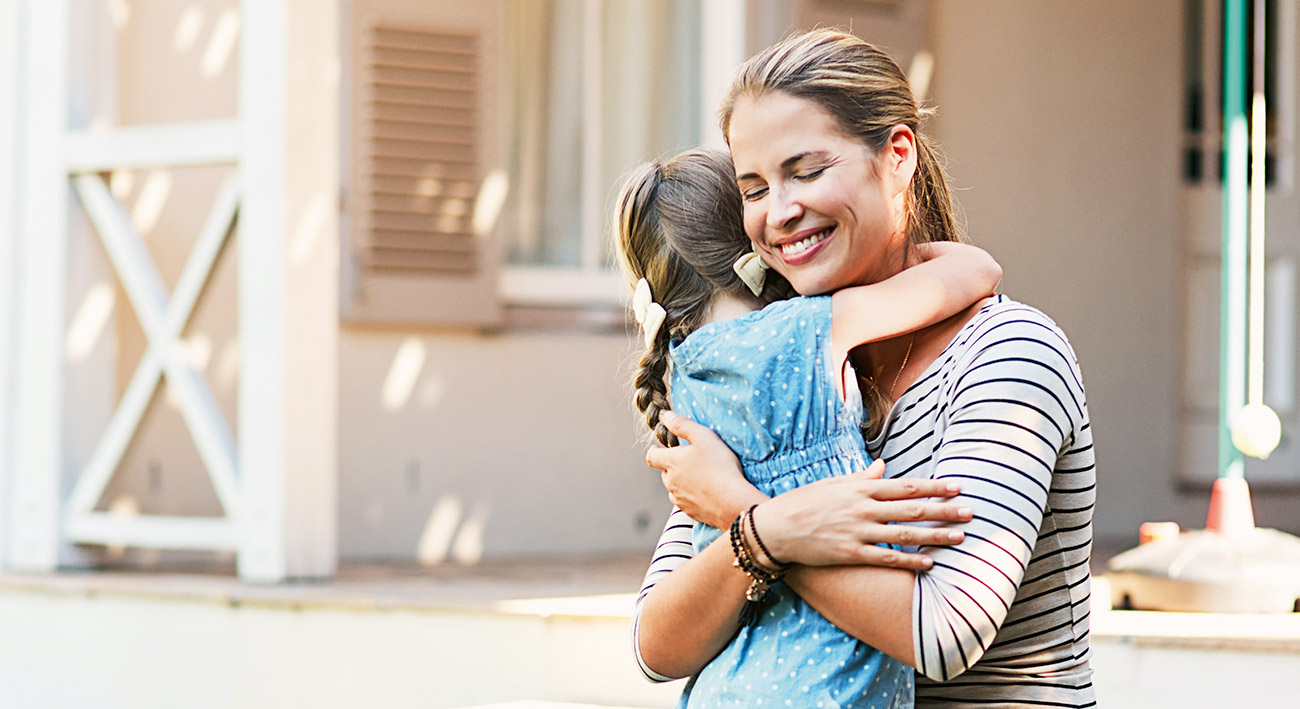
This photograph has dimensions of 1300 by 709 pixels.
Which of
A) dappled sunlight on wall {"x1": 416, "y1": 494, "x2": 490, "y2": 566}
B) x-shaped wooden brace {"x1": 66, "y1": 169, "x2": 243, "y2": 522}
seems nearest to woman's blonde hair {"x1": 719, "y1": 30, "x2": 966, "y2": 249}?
x-shaped wooden brace {"x1": 66, "y1": 169, "x2": 243, "y2": 522}

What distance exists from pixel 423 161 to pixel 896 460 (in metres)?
3.74

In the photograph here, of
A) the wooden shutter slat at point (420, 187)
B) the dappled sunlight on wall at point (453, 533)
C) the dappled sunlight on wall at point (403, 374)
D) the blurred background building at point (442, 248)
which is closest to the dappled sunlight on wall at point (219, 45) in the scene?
the blurred background building at point (442, 248)

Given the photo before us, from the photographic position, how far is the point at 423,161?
16.2 ft

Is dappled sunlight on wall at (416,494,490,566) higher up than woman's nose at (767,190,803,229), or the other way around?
woman's nose at (767,190,803,229)

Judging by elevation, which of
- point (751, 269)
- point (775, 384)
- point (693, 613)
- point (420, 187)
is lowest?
point (693, 613)

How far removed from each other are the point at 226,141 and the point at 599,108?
1.77m

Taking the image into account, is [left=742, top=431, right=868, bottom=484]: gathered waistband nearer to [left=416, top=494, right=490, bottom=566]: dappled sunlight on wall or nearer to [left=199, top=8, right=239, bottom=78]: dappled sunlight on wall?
[left=416, top=494, right=490, bottom=566]: dappled sunlight on wall

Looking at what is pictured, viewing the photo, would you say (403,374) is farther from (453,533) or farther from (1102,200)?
(1102,200)

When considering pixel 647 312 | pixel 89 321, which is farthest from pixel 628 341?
pixel 647 312

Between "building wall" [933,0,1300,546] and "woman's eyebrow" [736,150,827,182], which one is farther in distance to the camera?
"building wall" [933,0,1300,546]

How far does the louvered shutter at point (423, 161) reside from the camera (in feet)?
16.0

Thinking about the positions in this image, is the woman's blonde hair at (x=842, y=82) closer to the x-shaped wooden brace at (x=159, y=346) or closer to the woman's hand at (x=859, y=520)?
the woman's hand at (x=859, y=520)

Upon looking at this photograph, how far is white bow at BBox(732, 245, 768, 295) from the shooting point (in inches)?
64.1

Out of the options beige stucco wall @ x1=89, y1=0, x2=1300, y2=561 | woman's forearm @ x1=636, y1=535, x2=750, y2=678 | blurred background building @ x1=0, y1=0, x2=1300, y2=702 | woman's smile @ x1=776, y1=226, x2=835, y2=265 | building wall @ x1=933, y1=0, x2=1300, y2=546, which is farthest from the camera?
building wall @ x1=933, y1=0, x2=1300, y2=546
